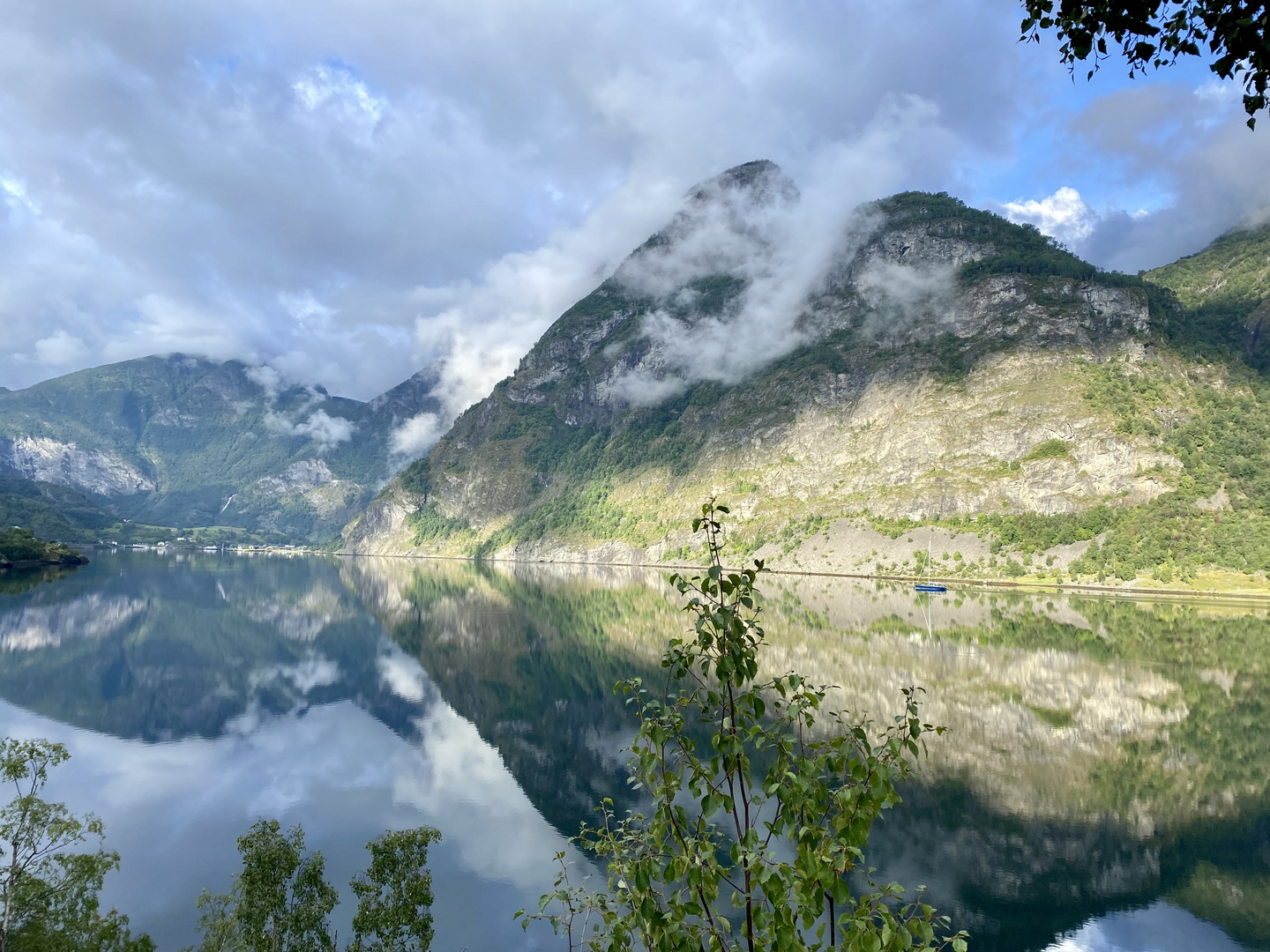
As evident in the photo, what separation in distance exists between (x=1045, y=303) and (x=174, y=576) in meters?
226

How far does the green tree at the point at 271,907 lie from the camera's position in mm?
15273

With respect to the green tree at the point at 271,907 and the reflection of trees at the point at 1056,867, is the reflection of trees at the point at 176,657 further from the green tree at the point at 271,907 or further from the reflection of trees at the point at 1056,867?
the reflection of trees at the point at 1056,867

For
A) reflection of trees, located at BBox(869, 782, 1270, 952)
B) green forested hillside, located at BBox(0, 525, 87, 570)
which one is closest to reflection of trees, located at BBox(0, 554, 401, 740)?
reflection of trees, located at BBox(869, 782, 1270, 952)

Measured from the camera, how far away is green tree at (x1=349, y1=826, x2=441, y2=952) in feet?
51.5

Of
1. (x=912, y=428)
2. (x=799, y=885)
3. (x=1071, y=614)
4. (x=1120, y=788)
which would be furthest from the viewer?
(x=912, y=428)

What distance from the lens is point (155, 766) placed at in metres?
37.8

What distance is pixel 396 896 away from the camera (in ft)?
53.3

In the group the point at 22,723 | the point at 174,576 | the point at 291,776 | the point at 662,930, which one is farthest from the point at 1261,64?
the point at 174,576

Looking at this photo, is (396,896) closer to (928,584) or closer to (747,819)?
(747,819)

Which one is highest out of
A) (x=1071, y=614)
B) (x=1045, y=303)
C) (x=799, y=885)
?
(x=1045, y=303)

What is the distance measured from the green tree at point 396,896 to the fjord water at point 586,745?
5.61 metres

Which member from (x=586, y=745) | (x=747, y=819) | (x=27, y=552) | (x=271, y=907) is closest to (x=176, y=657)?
(x=586, y=745)

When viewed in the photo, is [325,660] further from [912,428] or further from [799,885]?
[912,428]

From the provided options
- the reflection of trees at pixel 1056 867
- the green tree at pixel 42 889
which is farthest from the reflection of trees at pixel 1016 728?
the green tree at pixel 42 889
